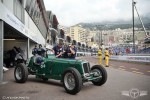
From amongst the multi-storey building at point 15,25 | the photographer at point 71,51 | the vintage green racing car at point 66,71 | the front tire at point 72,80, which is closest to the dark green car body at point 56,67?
the vintage green racing car at point 66,71

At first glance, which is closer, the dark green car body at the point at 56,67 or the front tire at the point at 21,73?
the dark green car body at the point at 56,67

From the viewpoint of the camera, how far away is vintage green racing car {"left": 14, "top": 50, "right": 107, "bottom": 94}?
8227mm

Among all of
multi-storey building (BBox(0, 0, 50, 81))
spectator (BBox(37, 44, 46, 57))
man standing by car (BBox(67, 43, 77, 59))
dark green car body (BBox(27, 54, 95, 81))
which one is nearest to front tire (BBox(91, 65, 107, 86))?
dark green car body (BBox(27, 54, 95, 81))

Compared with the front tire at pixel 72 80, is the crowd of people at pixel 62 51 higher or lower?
higher

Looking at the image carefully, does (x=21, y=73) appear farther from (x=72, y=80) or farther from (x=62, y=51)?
(x=72, y=80)

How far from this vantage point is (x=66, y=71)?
336 inches

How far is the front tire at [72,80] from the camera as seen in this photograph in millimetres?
7947

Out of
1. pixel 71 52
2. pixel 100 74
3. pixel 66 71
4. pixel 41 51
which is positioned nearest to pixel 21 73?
pixel 41 51

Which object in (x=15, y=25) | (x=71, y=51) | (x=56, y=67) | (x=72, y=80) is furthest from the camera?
(x=15, y=25)

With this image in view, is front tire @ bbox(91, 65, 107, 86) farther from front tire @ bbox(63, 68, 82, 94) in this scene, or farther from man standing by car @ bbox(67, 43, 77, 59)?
man standing by car @ bbox(67, 43, 77, 59)

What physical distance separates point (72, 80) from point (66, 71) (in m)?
0.36

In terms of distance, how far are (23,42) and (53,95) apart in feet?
55.7

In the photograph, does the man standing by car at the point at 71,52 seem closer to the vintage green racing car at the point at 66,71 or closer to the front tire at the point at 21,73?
the vintage green racing car at the point at 66,71

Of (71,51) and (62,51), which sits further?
(62,51)
